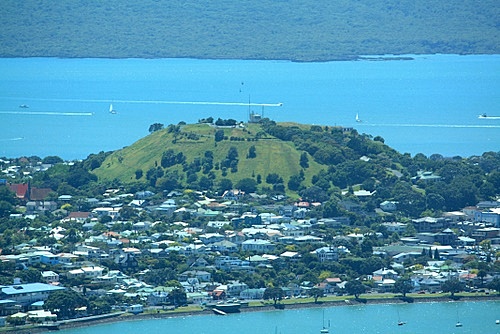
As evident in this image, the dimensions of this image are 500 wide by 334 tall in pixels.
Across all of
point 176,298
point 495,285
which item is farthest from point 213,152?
point 176,298

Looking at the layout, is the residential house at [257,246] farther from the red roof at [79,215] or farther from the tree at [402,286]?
the red roof at [79,215]

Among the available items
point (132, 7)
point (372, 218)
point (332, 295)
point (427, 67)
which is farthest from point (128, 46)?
point (332, 295)

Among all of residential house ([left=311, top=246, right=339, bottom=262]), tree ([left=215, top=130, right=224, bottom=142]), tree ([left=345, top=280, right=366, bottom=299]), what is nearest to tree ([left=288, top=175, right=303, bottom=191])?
tree ([left=215, top=130, right=224, bottom=142])

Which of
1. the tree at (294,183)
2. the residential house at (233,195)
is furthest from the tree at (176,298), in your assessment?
the tree at (294,183)

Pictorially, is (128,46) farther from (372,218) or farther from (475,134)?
(372,218)

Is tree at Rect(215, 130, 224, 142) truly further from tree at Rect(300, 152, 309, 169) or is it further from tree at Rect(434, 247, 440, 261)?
tree at Rect(434, 247, 440, 261)

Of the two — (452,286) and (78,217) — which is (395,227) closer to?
(452,286)
